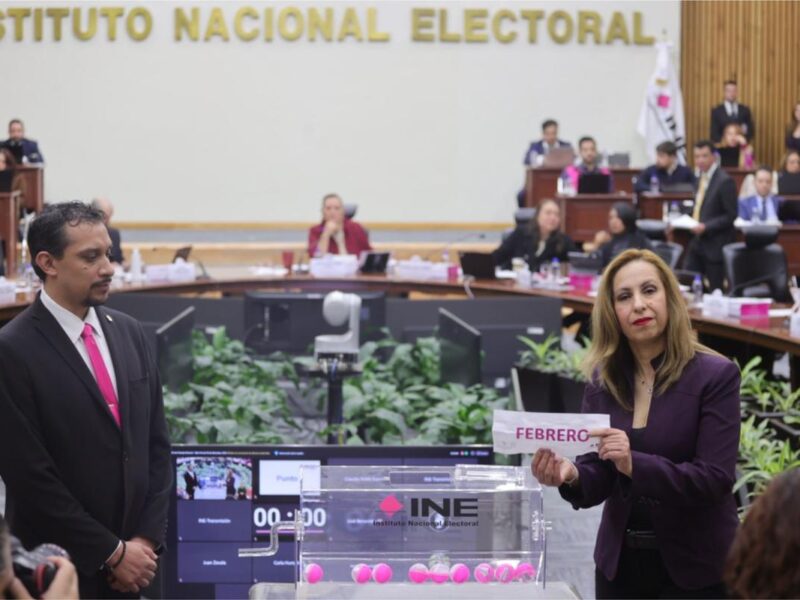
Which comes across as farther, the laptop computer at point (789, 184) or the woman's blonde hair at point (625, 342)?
the laptop computer at point (789, 184)

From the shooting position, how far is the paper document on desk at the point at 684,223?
11.3 meters

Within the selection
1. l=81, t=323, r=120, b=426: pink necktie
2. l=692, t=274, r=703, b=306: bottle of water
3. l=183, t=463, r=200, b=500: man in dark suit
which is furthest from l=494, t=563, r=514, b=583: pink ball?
l=692, t=274, r=703, b=306: bottle of water

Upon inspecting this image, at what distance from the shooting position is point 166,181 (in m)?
17.0

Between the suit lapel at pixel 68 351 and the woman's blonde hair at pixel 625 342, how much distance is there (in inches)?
41.1

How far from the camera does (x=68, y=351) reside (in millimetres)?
3039

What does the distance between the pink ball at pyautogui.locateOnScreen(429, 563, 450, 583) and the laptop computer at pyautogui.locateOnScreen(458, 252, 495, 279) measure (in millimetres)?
7789

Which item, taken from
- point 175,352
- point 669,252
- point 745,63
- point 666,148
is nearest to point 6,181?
point 669,252

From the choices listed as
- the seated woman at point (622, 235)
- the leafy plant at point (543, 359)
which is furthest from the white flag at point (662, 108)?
the leafy plant at point (543, 359)

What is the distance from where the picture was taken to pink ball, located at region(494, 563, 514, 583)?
273cm

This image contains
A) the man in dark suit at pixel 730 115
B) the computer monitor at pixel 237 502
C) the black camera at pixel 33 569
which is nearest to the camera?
the black camera at pixel 33 569

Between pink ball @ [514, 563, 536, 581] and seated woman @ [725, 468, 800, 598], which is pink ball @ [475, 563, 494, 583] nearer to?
pink ball @ [514, 563, 536, 581]

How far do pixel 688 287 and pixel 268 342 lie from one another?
9.63 ft

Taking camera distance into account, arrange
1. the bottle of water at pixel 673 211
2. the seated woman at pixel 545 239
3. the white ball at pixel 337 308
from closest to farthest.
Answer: the white ball at pixel 337 308, the seated woman at pixel 545 239, the bottle of water at pixel 673 211

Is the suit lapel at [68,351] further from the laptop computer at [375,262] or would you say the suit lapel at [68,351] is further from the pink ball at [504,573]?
the laptop computer at [375,262]
